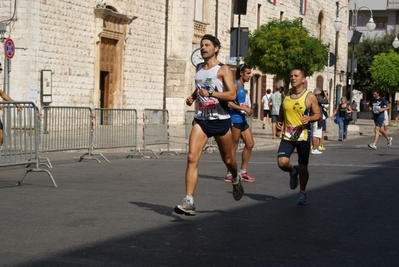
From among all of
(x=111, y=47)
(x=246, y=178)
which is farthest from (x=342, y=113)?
(x=246, y=178)

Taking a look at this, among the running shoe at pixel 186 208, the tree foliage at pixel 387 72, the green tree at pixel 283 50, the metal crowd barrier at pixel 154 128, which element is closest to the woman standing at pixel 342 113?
the green tree at pixel 283 50

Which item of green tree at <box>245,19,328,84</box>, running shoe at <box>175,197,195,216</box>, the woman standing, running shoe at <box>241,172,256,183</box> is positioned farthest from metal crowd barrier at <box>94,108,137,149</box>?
green tree at <box>245,19,328,84</box>

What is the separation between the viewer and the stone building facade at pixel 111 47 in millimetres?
28828

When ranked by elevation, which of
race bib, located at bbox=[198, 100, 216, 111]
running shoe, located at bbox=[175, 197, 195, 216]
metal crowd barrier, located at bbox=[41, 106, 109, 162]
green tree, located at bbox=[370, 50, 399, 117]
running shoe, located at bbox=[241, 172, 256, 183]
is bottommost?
running shoe, located at bbox=[241, 172, 256, 183]

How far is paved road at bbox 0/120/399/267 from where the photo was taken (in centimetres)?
777

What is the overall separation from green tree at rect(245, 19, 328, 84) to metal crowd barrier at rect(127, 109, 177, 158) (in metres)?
13.2

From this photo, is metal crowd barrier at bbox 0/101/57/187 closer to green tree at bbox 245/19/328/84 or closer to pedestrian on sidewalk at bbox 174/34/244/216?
pedestrian on sidewalk at bbox 174/34/244/216

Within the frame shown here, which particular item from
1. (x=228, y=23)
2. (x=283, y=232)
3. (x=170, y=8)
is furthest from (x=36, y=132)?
(x=228, y=23)

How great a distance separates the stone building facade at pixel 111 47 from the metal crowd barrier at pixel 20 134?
1233cm

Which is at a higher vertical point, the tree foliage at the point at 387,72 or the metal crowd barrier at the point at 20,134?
the tree foliage at the point at 387,72

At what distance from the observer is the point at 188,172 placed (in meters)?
10.1

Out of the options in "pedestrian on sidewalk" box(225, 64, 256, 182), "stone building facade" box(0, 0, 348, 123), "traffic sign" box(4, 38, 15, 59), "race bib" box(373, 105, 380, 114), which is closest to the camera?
"pedestrian on sidewalk" box(225, 64, 256, 182)

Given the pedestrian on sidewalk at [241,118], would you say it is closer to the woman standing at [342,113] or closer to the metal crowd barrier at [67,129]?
the metal crowd barrier at [67,129]

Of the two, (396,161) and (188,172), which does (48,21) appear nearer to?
(396,161)
